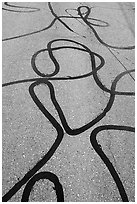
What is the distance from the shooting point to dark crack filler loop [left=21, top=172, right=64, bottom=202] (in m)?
1.84

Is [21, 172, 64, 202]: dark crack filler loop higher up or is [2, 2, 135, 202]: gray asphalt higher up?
[2, 2, 135, 202]: gray asphalt

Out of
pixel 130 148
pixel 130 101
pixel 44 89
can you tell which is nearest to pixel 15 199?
pixel 130 148

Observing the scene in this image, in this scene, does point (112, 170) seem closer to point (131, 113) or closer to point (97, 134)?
point (97, 134)

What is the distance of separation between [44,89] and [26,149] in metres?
0.83

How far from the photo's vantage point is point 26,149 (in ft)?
6.98

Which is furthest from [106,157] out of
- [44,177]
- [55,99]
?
[55,99]

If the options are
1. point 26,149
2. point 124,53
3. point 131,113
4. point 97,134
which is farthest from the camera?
point 124,53

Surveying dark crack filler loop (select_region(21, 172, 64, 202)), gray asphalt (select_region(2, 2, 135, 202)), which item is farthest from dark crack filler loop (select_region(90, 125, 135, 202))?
dark crack filler loop (select_region(21, 172, 64, 202))

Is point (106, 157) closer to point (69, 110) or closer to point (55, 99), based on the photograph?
point (69, 110)

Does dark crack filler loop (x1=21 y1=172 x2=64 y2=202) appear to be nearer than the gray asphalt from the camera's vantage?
Yes

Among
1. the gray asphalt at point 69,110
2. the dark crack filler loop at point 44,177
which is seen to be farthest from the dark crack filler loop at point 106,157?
the dark crack filler loop at point 44,177

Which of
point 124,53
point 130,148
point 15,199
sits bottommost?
point 15,199

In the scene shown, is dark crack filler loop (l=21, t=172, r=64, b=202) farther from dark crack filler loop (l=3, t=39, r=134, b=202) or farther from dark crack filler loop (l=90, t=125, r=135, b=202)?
dark crack filler loop (l=90, t=125, r=135, b=202)

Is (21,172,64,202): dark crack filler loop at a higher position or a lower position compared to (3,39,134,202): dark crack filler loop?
lower
